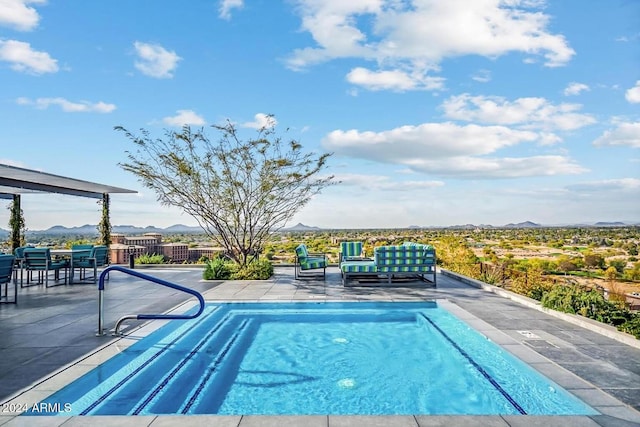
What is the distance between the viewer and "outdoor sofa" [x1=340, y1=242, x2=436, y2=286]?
8352 mm

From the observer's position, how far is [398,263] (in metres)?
8.45

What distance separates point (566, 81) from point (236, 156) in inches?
390

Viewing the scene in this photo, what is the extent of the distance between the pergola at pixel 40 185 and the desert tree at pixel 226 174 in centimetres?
152

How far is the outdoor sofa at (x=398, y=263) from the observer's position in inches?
329

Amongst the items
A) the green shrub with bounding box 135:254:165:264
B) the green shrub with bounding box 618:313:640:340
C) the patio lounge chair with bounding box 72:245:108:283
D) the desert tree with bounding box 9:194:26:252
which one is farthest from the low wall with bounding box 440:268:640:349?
the desert tree with bounding box 9:194:26:252

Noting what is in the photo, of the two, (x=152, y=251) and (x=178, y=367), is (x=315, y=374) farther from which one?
(x=152, y=251)

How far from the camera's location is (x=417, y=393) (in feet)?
11.8

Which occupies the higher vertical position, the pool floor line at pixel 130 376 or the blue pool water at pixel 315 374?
the pool floor line at pixel 130 376

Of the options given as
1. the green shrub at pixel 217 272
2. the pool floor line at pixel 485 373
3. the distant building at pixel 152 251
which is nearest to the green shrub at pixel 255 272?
the green shrub at pixel 217 272

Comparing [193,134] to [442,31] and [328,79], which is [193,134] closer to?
[328,79]

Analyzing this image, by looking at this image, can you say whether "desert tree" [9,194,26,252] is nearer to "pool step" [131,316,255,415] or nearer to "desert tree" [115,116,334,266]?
"desert tree" [115,116,334,266]

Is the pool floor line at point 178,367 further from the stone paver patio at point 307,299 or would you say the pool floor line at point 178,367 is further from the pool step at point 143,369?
the stone paver patio at point 307,299

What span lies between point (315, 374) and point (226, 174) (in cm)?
809

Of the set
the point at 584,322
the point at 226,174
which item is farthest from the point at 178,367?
the point at 226,174
